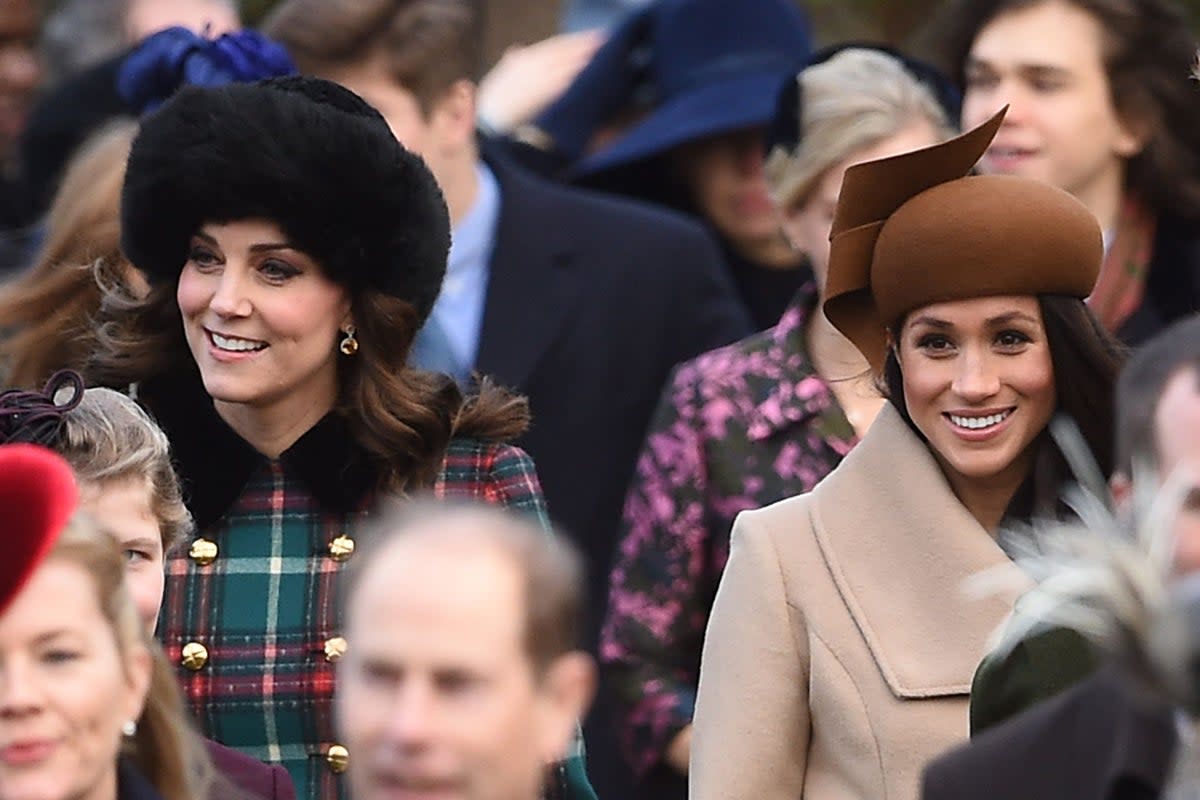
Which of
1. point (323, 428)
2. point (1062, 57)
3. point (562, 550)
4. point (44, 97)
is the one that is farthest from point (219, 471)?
point (44, 97)

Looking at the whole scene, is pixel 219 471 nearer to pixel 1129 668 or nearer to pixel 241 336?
pixel 241 336

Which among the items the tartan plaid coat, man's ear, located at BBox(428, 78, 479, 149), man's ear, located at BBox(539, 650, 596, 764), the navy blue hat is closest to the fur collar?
the tartan plaid coat

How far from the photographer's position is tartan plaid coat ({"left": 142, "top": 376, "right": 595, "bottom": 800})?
18.6 feet

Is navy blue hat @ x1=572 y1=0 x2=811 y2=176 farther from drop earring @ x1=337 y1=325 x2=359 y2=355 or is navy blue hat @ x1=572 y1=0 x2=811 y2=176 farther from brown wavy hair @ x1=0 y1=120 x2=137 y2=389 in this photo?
drop earring @ x1=337 y1=325 x2=359 y2=355

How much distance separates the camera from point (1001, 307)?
5.39 meters

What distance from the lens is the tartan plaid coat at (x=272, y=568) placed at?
5.66m

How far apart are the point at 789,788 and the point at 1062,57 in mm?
2633

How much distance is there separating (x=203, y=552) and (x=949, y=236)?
143cm

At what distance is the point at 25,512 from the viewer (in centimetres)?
413

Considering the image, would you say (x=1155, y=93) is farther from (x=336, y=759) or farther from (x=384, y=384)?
(x=336, y=759)

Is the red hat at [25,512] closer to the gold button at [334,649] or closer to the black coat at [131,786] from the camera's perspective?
the black coat at [131,786]

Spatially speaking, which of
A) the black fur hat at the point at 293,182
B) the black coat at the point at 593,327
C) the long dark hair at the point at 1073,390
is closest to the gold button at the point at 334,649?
the black fur hat at the point at 293,182

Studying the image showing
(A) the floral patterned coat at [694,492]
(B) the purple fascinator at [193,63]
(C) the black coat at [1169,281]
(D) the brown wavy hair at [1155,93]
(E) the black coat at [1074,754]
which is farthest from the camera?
(D) the brown wavy hair at [1155,93]

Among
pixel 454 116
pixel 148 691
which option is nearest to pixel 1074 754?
pixel 148 691
